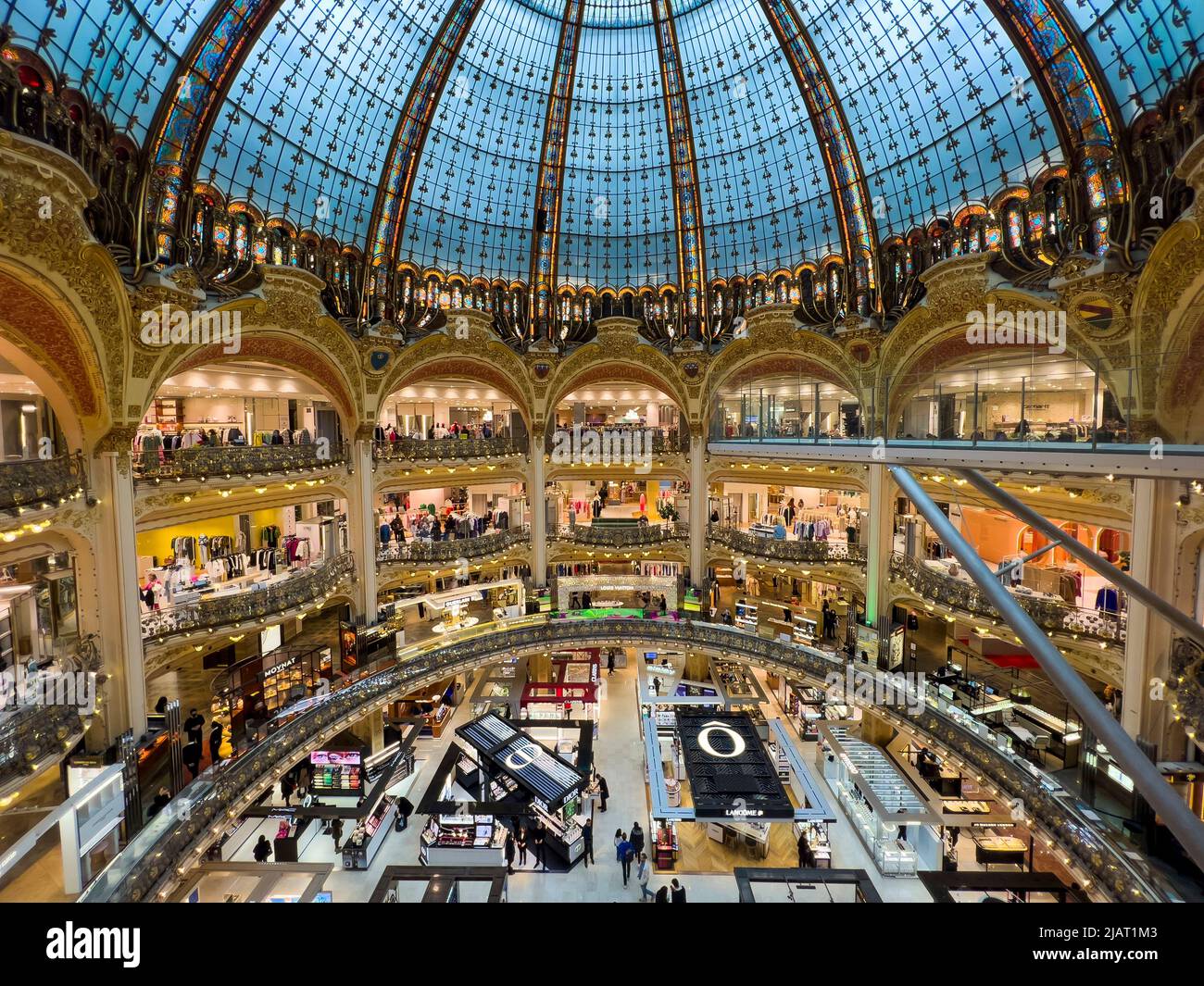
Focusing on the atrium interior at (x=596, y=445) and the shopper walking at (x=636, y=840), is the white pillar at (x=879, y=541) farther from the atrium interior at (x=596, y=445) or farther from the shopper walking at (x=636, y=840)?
the shopper walking at (x=636, y=840)

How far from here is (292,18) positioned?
20.9m

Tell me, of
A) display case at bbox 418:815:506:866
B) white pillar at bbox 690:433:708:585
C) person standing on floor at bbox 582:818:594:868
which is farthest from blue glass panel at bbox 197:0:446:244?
person standing on floor at bbox 582:818:594:868

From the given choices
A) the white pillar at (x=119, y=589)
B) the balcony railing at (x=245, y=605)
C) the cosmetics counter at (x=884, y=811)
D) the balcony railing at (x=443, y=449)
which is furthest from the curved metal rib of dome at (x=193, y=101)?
the cosmetics counter at (x=884, y=811)

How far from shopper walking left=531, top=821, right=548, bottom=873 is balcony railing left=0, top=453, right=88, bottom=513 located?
57.2 feet

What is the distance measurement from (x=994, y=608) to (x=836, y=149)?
20.6 m

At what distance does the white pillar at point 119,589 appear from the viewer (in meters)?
17.9

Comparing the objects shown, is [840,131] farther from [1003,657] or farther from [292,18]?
[1003,657]

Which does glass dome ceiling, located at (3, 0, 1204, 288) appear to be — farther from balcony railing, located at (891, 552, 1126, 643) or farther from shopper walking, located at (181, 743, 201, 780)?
shopper walking, located at (181, 743, 201, 780)

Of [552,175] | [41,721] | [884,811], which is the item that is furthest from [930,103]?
[41,721]

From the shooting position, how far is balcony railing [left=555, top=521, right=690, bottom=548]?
111 feet

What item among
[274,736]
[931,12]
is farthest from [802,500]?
[274,736]
